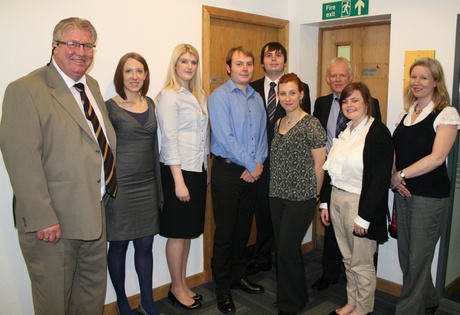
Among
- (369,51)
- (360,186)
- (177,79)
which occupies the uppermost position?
(369,51)

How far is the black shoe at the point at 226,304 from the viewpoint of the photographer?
113 inches

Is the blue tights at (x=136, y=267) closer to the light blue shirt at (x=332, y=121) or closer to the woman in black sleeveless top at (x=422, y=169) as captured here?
the light blue shirt at (x=332, y=121)

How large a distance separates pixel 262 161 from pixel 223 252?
70cm

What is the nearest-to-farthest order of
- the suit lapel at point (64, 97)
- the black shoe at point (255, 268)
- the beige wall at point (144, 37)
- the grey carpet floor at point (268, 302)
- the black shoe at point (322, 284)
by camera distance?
the suit lapel at point (64, 97), the beige wall at point (144, 37), the grey carpet floor at point (268, 302), the black shoe at point (322, 284), the black shoe at point (255, 268)

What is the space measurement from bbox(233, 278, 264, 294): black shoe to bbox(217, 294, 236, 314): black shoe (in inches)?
9.5

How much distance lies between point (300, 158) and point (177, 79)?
0.96 meters

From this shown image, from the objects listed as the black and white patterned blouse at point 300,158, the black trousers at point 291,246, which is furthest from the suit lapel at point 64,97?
the black trousers at point 291,246


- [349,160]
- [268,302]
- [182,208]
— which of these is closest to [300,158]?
[349,160]

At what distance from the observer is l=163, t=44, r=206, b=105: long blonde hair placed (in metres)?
2.65

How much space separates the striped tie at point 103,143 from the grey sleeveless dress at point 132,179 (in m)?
0.18

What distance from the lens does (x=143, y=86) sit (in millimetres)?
2613

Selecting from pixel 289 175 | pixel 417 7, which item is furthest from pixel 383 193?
pixel 417 7

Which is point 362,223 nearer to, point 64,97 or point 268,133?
point 268,133

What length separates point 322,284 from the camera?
325 centimetres
